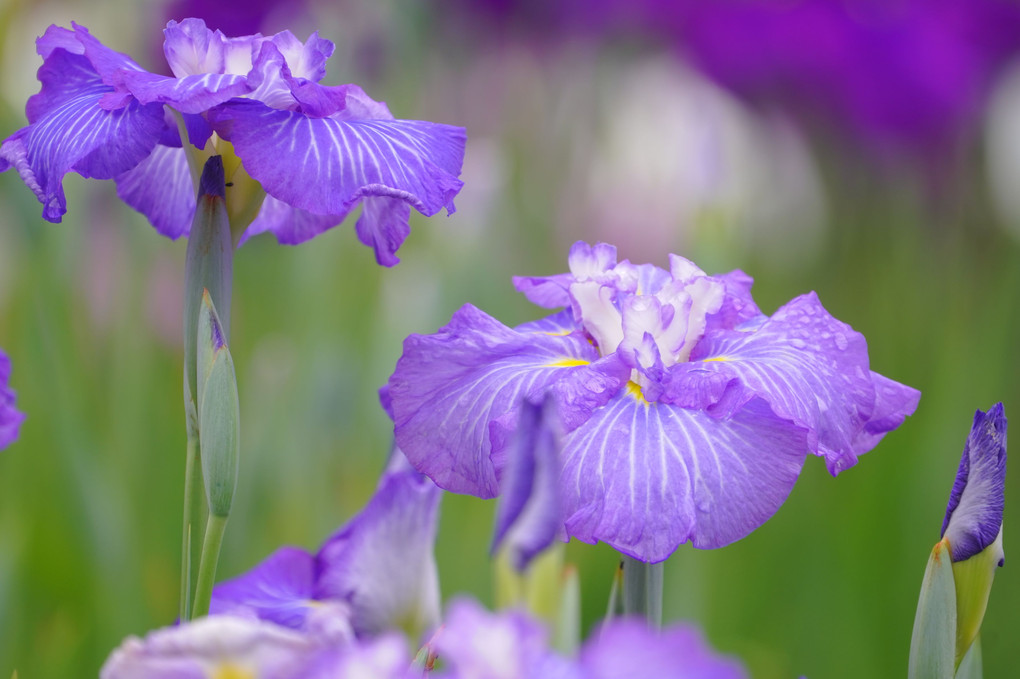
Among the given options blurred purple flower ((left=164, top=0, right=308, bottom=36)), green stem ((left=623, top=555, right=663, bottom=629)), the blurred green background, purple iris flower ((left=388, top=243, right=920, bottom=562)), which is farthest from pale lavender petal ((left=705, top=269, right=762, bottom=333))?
blurred purple flower ((left=164, top=0, right=308, bottom=36))

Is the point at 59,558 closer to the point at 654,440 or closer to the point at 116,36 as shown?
the point at 116,36

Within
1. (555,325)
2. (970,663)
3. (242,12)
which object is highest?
(242,12)

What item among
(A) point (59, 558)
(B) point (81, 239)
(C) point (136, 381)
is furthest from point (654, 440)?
(B) point (81, 239)

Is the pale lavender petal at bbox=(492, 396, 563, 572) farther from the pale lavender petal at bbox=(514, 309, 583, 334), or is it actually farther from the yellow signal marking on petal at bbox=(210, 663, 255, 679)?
the pale lavender petal at bbox=(514, 309, 583, 334)

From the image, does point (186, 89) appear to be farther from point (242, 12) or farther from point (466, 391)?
point (242, 12)

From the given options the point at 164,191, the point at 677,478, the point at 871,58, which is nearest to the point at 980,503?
the point at 677,478
